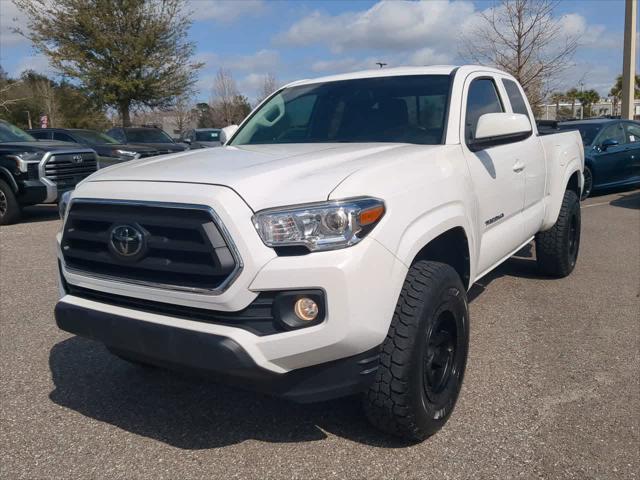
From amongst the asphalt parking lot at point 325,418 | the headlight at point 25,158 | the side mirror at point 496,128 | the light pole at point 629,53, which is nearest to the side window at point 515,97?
the side mirror at point 496,128

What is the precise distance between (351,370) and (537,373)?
174 centimetres

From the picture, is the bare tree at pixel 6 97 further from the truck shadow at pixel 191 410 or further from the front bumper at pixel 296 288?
the front bumper at pixel 296 288

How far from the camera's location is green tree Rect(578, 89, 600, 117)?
2191 inches

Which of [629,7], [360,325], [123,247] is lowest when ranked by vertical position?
[360,325]

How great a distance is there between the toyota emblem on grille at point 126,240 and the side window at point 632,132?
38.3 feet

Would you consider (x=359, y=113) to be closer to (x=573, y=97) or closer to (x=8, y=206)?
(x=8, y=206)

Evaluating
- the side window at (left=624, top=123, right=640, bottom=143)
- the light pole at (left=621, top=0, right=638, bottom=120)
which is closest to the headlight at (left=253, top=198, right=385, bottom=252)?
the side window at (left=624, top=123, right=640, bottom=143)

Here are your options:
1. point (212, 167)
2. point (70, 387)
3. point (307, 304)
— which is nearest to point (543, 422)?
point (307, 304)

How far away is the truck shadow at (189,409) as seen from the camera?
305cm

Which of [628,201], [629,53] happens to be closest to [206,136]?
[628,201]

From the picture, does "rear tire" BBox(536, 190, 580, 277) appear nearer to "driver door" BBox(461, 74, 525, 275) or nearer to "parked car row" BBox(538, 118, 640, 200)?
"driver door" BBox(461, 74, 525, 275)

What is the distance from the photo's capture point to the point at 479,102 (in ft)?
13.8

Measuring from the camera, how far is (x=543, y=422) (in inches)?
124

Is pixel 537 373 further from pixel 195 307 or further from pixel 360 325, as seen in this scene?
pixel 195 307
